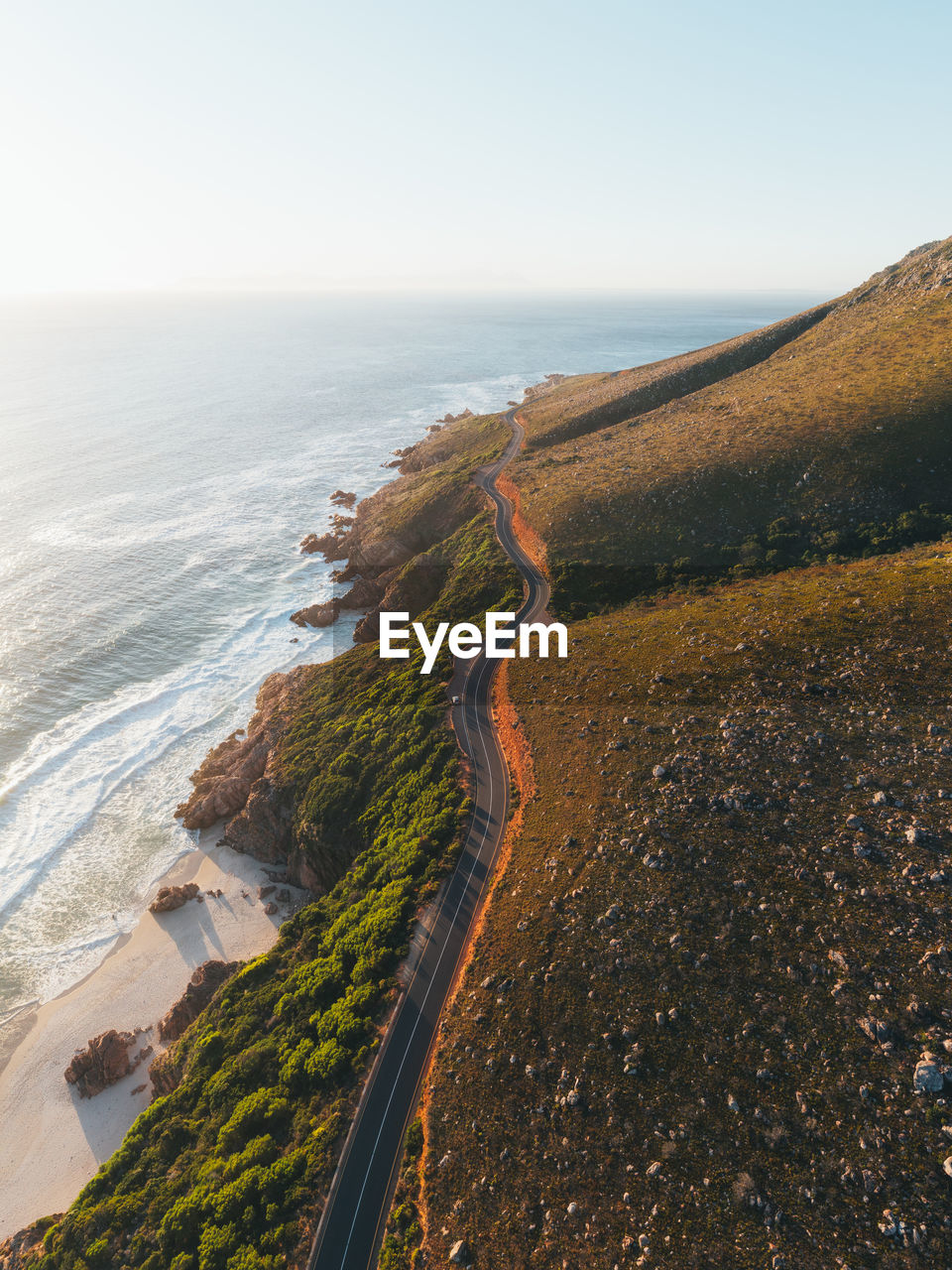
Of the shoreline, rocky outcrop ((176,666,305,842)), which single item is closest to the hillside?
rocky outcrop ((176,666,305,842))

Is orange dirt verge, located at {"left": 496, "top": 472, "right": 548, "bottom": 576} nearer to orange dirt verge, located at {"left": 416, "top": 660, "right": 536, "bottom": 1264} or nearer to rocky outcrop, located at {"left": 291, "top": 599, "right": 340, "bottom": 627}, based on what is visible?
orange dirt verge, located at {"left": 416, "top": 660, "right": 536, "bottom": 1264}

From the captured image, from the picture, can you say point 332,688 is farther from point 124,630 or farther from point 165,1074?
point 124,630

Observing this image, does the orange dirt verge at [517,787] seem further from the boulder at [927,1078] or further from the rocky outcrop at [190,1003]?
the rocky outcrop at [190,1003]

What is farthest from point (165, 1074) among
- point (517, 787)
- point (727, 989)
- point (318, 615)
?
point (318, 615)

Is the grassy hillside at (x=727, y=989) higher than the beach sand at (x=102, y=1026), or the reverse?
the grassy hillside at (x=727, y=989)

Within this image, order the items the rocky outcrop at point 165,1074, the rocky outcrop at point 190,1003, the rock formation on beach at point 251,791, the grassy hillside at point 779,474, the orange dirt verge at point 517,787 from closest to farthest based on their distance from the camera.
→ the orange dirt verge at point 517,787, the rocky outcrop at point 165,1074, the rocky outcrop at point 190,1003, the rock formation on beach at point 251,791, the grassy hillside at point 779,474

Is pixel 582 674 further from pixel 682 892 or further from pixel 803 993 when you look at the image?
pixel 803 993

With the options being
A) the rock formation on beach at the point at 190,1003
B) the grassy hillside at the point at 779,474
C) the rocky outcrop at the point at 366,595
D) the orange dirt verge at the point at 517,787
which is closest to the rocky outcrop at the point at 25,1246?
the rock formation on beach at the point at 190,1003

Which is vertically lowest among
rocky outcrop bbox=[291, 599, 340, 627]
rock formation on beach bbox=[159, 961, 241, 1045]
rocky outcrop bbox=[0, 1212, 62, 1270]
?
rocky outcrop bbox=[0, 1212, 62, 1270]
